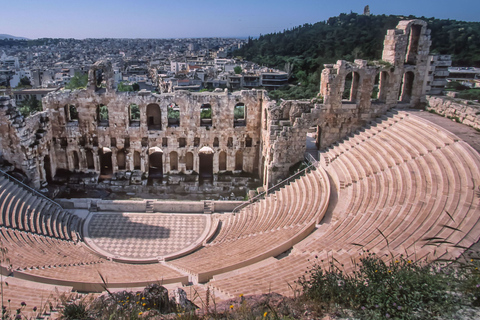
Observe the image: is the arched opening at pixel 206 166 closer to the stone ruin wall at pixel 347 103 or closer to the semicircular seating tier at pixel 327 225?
the stone ruin wall at pixel 347 103

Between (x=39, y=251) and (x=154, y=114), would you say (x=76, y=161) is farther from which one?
(x=39, y=251)

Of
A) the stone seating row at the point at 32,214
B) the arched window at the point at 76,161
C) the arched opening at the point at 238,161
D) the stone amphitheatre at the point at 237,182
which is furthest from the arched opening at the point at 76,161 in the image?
the arched opening at the point at 238,161

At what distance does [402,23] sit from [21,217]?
24.5m

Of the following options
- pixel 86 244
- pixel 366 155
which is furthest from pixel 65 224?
pixel 366 155

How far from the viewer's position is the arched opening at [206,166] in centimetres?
2822

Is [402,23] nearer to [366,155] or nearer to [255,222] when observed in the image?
[366,155]

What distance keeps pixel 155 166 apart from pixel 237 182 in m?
6.81

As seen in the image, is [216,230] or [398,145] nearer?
[398,145]

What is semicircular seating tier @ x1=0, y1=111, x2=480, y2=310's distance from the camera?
12398 millimetres

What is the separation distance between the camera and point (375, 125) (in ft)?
78.8

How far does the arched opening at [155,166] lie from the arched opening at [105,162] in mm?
2937

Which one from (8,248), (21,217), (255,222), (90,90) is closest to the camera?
(8,248)

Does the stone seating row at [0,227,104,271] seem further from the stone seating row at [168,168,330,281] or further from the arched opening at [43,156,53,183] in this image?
the arched opening at [43,156,53,183]

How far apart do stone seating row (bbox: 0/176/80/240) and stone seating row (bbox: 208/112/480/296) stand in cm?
1011
